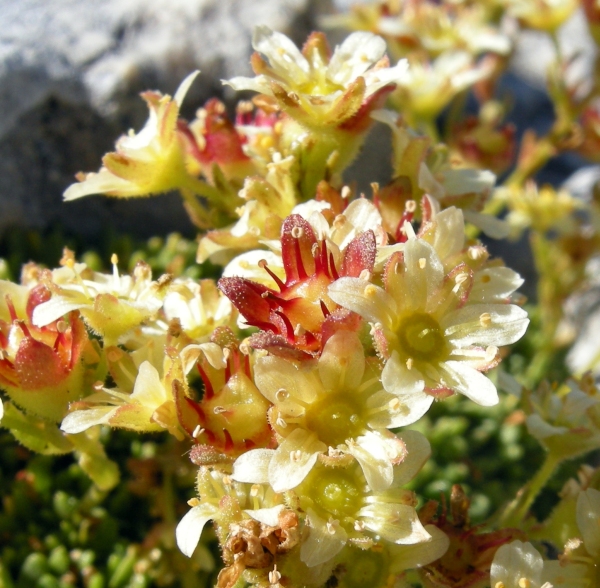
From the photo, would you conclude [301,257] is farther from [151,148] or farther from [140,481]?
[140,481]

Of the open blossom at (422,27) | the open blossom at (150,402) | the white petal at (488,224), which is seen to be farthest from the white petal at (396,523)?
the open blossom at (422,27)

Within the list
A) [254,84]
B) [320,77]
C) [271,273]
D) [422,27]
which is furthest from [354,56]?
[422,27]

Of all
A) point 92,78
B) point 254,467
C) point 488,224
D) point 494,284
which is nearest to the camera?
point 254,467

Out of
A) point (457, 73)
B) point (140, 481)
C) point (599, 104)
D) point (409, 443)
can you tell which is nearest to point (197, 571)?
point (140, 481)

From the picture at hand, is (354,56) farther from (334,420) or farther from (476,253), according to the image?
(334,420)

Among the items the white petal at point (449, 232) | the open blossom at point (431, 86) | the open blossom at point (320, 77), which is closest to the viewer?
the white petal at point (449, 232)

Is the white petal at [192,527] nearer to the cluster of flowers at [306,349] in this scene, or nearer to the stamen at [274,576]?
the cluster of flowers at [306,349]
